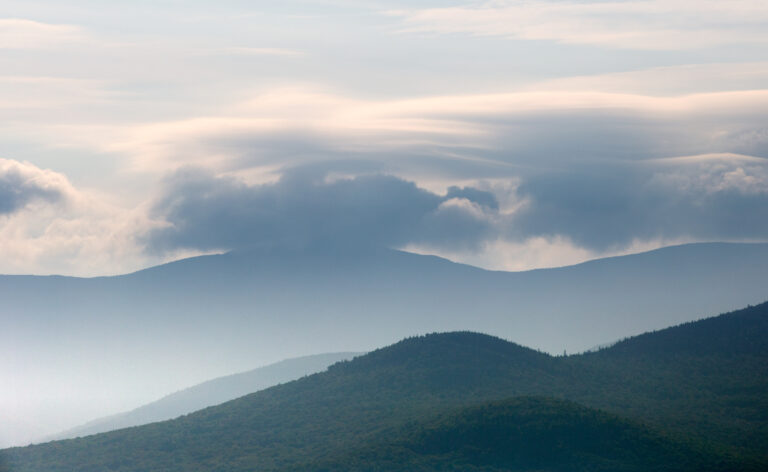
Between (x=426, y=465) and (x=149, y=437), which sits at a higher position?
(x=149, y=437)

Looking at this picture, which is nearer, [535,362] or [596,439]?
[596,439]

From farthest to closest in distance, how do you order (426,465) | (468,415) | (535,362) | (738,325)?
(738,325)
(535,362)
(468,415)
(426,465)

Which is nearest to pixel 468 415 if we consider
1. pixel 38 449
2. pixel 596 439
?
pixel 596 439

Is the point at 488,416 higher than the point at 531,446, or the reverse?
the point at 488,416

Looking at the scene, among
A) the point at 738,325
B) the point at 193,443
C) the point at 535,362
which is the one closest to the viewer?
the point at 193,443

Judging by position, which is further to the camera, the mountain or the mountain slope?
the mountain

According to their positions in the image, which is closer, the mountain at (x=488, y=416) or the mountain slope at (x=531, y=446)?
the mountain slope at (x=531, y=446)

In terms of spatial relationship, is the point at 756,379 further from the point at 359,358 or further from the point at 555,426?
the point at 359,358

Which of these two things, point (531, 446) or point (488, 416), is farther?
point (488, 416)
